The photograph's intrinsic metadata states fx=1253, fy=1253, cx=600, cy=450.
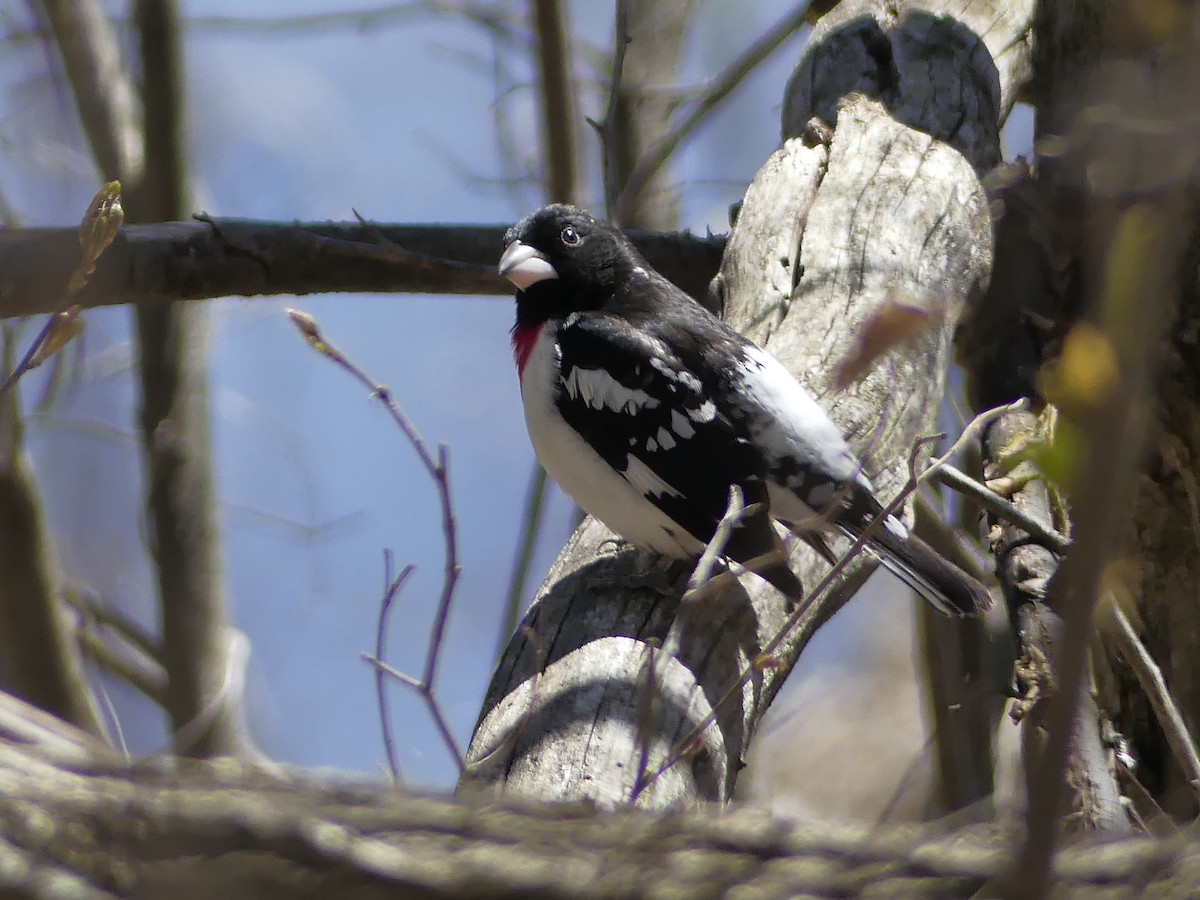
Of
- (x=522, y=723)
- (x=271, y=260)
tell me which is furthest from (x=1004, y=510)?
(x=271, y=260)

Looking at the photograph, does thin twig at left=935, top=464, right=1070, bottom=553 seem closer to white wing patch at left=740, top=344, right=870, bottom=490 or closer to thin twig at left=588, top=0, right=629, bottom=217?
white wing patch at left=740, top=344, right=870, bottom=490

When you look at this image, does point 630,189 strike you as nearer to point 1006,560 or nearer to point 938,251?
point 938,251

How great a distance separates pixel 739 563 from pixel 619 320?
87 cm

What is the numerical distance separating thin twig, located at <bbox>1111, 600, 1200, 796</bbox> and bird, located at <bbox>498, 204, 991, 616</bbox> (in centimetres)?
49

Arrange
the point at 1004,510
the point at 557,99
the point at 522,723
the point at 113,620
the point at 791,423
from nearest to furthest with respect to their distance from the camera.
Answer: the point at 522,723 < the point at 1004,510 < the point at 791,423 < the point at 557,99 < the point at 113,620

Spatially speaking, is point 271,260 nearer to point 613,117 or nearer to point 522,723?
point 613,117

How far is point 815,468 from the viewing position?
11.4ft

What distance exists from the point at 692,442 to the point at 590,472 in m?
0.32

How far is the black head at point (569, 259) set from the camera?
4.00 metres

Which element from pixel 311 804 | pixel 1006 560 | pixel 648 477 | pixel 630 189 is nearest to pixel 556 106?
pixel 630 189

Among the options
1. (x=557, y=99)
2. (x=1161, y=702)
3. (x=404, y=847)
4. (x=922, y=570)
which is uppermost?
(x=557, y=99)

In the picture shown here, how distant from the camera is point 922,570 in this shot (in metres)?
3.36

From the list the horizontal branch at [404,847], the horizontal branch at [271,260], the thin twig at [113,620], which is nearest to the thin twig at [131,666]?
the thin twig at [113,620]

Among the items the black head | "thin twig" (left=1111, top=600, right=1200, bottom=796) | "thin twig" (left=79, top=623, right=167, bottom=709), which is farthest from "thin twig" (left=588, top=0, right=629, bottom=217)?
"thin twig" (left=79, top=623, right=167, bottom=709)
